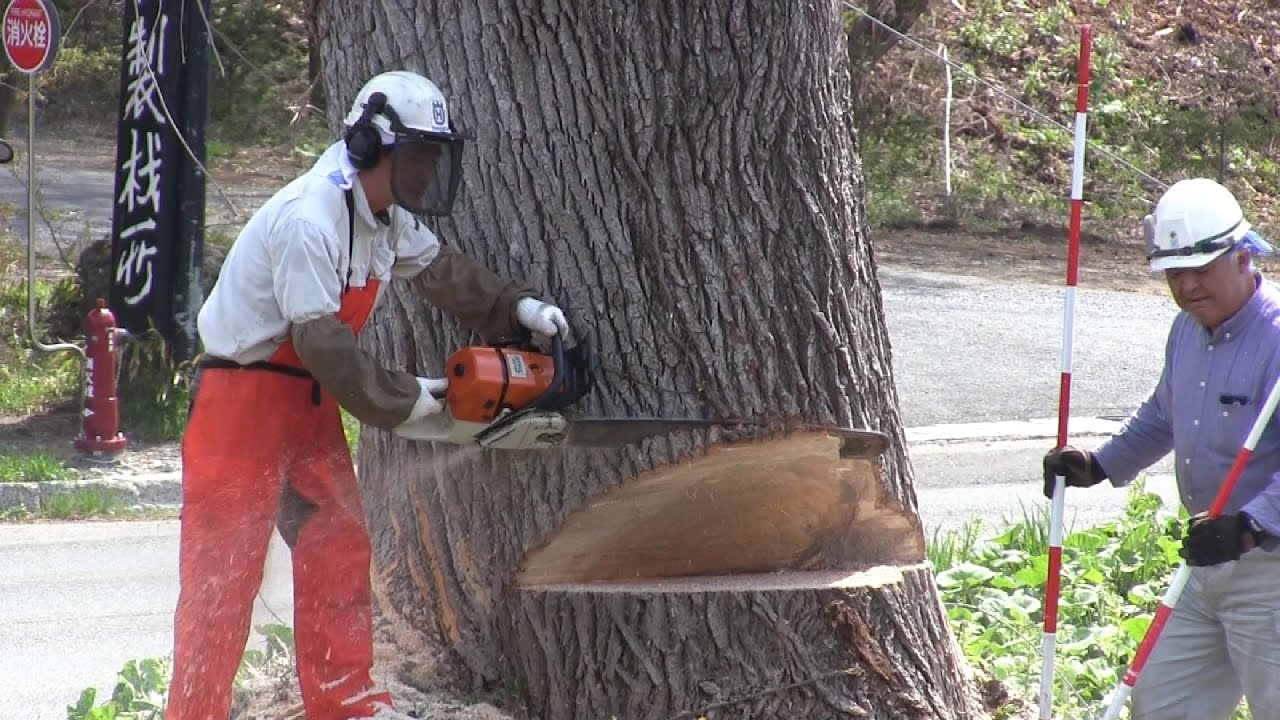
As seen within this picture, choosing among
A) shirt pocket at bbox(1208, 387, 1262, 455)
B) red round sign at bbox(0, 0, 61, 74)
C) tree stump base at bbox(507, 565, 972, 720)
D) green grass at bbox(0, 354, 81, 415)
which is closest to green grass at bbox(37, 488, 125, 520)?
green grass at bbox(0, 354, 81, 415)

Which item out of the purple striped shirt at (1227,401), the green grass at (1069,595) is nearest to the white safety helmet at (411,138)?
the purple striped shirt at (1227,401)

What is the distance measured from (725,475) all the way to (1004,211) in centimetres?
1327

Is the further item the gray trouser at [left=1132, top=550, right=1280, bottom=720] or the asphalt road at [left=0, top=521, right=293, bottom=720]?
the asphalt road at [left=0, top=521, right=293, bottom=720]

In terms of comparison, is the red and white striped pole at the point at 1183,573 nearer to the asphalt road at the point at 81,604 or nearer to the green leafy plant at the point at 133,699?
the asphalt road at the point at 81,604

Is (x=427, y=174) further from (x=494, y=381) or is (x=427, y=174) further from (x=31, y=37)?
(x=31, y=37)

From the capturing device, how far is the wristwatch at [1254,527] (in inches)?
126

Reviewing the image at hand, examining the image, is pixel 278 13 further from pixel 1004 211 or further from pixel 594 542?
pixel 594 542

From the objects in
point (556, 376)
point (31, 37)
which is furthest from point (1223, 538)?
point (31, 37)

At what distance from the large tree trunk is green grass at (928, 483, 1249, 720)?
0.79m

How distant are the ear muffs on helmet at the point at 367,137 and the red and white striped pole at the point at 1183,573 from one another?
2.17m

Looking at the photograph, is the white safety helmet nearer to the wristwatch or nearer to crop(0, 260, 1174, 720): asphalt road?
crop(0, 260, 1174, 720): asphalt road

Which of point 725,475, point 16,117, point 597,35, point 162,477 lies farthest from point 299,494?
point 16,117

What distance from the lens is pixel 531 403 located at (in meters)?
3.56

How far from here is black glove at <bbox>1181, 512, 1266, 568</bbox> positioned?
10.4 feet
